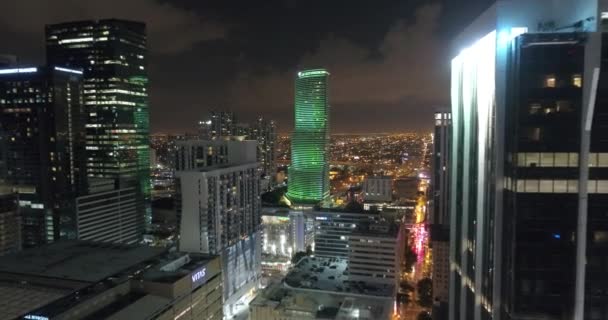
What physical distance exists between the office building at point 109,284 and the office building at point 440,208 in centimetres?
2263

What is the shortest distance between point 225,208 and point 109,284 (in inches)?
784

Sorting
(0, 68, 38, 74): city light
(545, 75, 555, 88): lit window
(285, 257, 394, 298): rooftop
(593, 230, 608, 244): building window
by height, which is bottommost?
(285, 257, 394, 298): rooftop

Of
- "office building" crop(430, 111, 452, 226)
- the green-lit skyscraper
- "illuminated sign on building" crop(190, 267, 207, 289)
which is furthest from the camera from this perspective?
the green-lit skyscraper

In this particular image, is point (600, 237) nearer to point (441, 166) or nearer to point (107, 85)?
point (441, 166)

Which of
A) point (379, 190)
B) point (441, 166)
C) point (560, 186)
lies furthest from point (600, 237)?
point (379, 190)

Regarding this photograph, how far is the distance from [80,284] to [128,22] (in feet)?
164

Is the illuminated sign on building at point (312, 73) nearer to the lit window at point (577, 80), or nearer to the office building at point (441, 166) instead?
the office building at point (441, 166)

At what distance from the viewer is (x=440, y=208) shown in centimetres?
5791

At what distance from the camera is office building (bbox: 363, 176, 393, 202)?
292 ft

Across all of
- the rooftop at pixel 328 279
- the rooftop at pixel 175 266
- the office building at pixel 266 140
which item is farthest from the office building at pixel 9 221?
the office building at pixel 266 140

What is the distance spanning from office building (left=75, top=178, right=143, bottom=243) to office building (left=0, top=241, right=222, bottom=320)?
2031 centimetres

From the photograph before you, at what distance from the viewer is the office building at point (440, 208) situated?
1665 inches

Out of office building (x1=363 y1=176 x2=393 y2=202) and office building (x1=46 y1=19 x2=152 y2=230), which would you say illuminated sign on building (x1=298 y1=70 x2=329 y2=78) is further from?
office building (x1=46 y1=19 x2=152 y2=230)

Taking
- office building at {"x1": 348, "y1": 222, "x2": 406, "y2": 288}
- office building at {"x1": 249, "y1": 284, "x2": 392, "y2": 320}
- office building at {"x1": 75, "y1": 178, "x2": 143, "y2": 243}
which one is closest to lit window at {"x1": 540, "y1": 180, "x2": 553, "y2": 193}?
office building at {"x1": 249, "y1": 284, "x2": 392, "y2": 320}
